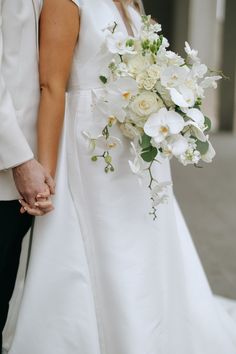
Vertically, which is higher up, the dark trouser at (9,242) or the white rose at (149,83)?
the white rose at (149,83)

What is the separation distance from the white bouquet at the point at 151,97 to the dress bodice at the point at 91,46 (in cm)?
5

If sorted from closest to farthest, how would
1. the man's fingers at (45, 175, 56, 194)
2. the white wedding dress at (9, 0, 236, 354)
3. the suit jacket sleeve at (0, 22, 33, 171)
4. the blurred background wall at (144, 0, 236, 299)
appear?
1. the suit jacket sleeve at (0, 22, 33, 171)
2. the man's fingers at (45, 175, 56, 194)
3. the white wedding dress at (9, 0, 236, 354)
4. the blurred background wall at (144, 0, 236, 299)

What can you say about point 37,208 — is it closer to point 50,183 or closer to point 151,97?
point 50,183

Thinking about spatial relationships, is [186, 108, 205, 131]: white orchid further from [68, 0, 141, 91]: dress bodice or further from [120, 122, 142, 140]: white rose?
[68, 0, 141, 91]: dress bodice

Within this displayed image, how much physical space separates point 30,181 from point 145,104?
1.23ft

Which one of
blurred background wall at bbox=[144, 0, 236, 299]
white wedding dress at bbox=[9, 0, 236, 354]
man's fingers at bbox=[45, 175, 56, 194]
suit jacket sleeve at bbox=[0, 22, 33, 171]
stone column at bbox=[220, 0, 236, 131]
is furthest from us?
stone column at bbox=[220, 0, 236, 131]

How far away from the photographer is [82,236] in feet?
5.32

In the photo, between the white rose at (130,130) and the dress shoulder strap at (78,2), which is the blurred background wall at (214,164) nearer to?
the white rose at (130,130)

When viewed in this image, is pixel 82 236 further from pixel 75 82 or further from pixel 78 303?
pixel 75 82

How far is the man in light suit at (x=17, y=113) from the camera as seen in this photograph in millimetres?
1375

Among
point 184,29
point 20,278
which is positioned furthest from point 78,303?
point 184,29

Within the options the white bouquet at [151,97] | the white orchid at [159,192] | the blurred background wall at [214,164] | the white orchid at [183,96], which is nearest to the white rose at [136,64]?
the white bouquet at [151,97]

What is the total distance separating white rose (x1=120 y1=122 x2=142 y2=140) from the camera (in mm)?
1503

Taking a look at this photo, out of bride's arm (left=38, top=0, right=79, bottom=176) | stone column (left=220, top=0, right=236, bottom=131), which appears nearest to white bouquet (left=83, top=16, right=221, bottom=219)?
bride's arm (left=38, top=0, right=79, bottom=176)
